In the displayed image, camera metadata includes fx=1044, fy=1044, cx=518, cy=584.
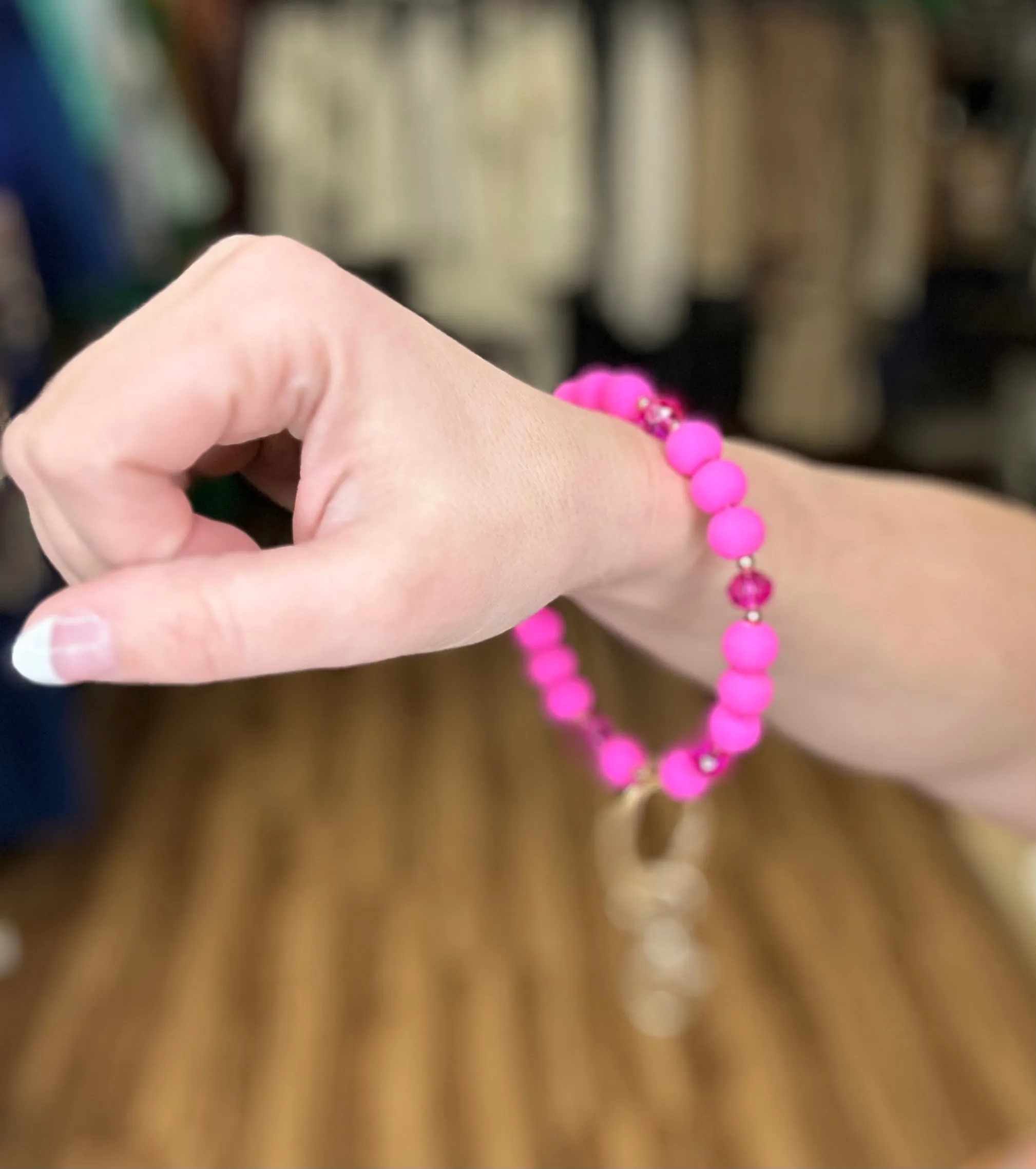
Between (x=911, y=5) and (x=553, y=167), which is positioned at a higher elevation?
(x=911, y=5)

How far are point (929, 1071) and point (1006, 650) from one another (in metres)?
0.92

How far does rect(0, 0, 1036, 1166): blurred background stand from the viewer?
1.18m

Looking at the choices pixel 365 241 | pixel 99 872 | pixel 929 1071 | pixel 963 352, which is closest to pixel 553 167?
pixel 365 241

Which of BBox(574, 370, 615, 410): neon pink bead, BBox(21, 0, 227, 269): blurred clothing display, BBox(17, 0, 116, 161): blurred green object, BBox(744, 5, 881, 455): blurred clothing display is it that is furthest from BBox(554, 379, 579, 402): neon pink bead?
BBox(744, 5, 881, 455): blurred clothing display

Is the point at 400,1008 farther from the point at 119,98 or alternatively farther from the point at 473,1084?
the point at 119,98

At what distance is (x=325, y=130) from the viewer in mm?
1796

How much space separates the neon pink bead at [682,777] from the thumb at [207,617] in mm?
225

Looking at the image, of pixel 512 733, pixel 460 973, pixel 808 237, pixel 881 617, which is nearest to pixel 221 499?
pixel 881 617

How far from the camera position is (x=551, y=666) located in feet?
1.80

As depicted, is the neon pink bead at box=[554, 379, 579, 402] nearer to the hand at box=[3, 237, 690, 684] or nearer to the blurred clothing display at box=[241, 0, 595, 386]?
the hand at box=[3, 237, 690, 684]

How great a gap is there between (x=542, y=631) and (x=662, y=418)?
0.13 meters

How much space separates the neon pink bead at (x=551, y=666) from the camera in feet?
1.80

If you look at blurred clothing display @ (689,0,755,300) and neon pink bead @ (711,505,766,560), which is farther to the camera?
blurred clothing display @ (689,0,755,300)

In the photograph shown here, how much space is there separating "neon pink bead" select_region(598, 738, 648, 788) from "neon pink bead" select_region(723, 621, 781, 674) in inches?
4.3
